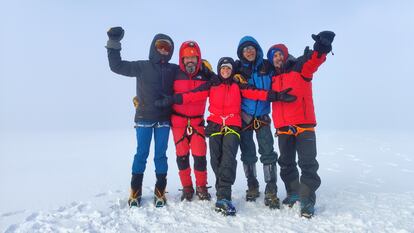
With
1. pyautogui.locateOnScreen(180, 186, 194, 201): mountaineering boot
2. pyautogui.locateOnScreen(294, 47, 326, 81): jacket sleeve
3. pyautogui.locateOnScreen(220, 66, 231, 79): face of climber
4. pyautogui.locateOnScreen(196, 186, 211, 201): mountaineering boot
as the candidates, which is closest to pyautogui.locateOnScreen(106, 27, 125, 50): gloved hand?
pyautogui.locateOnScreen(220, 66, 231, 79): face of climber

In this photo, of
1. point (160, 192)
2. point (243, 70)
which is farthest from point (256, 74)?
point (160, 192)

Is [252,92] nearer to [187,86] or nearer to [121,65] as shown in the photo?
[187,86]

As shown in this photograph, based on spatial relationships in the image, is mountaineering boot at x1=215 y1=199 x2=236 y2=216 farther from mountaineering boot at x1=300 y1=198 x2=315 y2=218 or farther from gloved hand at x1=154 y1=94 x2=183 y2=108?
gloved hand at x1=154 y1=94 x2=183 y2=108

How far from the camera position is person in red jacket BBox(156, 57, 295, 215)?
5.15 m

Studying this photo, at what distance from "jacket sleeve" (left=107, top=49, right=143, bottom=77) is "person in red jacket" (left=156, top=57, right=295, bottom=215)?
2.59ft

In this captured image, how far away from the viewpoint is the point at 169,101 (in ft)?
17.0

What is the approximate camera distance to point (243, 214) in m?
4.81

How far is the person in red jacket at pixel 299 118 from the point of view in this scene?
4.84 meters

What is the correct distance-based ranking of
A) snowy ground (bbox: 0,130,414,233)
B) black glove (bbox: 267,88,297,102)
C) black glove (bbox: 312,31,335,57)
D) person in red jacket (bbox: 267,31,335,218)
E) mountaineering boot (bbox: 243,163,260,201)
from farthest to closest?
mountaineering boot (bbox: 243,163,260,201) → black glove (bbox: 267,88,297,102) → person in red jacket (bbox: 267,31,335,218) → black glove (bbox: 312,31,335,57) → snowy ground (bbox: 0,130,414,233)

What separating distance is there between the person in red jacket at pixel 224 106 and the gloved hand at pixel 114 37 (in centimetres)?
121

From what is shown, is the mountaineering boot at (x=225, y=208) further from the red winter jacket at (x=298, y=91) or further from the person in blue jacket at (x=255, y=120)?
the red winter jacket at (x=298, y=91)

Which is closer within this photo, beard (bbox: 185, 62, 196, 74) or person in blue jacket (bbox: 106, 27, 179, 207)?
person in blue jacket (bbox: 106, 27, 179, 207)

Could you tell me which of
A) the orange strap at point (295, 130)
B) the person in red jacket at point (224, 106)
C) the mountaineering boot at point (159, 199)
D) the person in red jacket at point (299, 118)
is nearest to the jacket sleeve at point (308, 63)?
the person in red jacket at point (299, 118)

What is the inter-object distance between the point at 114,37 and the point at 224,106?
2.17 metres
